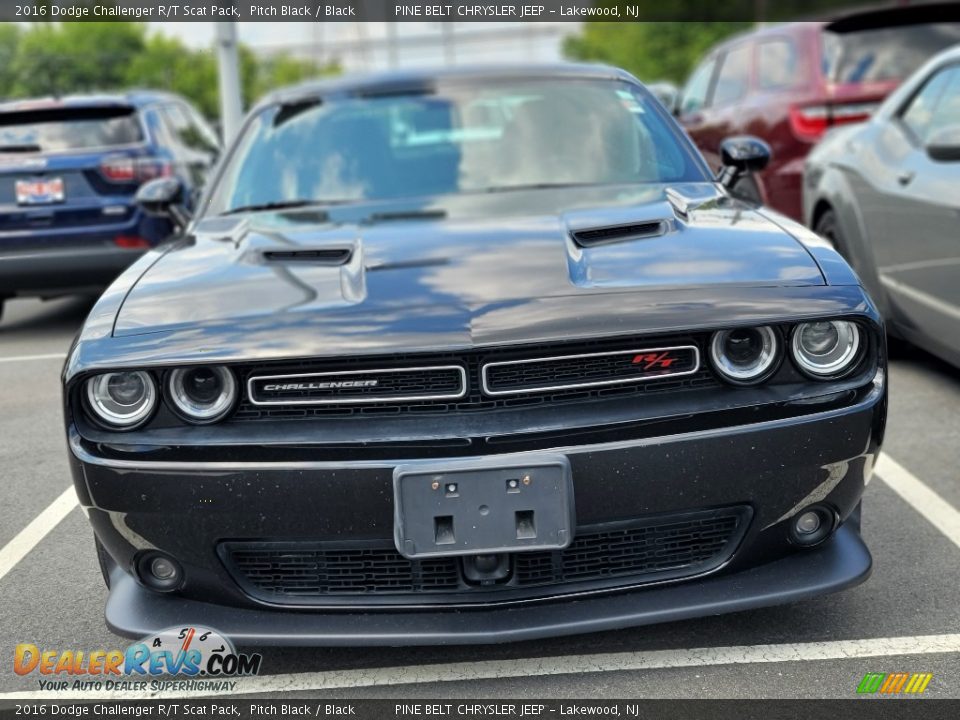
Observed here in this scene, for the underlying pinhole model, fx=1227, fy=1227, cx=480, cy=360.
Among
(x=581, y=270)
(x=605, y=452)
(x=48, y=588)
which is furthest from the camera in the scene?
(x=48, y=588)

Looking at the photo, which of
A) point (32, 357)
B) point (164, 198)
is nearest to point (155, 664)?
point (164, 198)

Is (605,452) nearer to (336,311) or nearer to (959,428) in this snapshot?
(336,311)

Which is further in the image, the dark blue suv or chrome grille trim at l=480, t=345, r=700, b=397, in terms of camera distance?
the dark blue suv

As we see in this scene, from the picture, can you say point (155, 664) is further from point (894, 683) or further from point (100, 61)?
point (100, 61)

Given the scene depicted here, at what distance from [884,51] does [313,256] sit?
235 inches

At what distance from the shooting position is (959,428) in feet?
15.6

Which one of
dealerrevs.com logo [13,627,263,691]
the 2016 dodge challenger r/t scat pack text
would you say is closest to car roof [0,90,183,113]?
the 2016 dodge challenger r/t scat pack text

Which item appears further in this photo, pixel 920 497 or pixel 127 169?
pixel 127 169

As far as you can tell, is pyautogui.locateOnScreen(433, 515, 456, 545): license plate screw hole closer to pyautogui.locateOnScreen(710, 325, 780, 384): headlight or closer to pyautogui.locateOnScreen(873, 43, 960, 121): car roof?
pyautogui.locateOnScreen(710, 325, 780, 384): headlight

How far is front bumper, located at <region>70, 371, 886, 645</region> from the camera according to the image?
2594 millimetres

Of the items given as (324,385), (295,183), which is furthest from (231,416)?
(295,183)

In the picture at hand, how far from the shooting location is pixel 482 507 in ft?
8.36

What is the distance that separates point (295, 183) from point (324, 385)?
1.54 metres

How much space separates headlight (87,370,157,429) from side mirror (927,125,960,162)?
3190 millimetres
